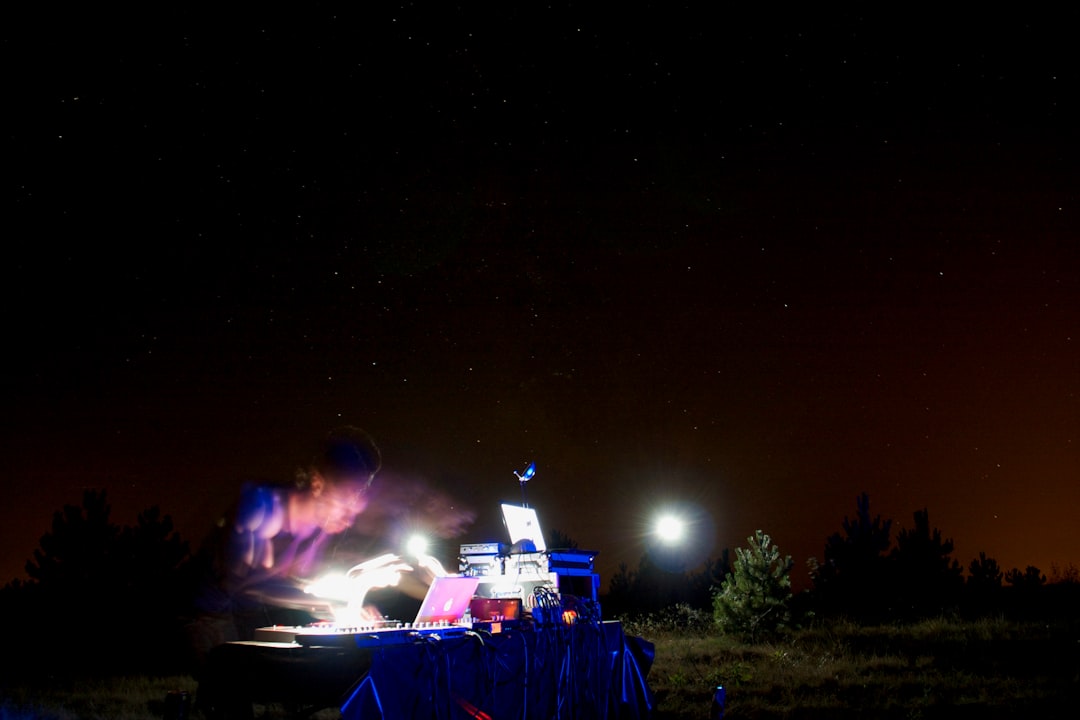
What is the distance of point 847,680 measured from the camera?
9.04 meters

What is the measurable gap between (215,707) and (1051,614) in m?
15.0

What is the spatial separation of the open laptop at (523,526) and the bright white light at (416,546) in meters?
0.58

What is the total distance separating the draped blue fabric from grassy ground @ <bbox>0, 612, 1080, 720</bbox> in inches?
128

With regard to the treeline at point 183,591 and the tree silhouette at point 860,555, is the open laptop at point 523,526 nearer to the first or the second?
the treeline at point 183,591

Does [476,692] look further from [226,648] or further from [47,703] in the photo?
[47,703]

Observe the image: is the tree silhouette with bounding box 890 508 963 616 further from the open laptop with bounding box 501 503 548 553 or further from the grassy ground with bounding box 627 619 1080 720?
the open laptop with bounding box 501 503 548 553

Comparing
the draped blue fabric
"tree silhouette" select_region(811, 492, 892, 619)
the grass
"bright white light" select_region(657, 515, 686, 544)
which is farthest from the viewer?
"tree silhouette" select_region(811, 492, 892, 619)

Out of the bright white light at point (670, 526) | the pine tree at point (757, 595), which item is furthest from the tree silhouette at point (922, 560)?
the bright white light at point (670, 526)

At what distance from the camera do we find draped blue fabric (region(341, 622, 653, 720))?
10.7 ft

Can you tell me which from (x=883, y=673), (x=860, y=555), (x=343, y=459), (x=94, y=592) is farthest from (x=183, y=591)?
(x=860, y=555)

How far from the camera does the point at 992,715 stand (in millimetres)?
7207

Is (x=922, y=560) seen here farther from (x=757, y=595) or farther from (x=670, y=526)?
(x=670, y=526)

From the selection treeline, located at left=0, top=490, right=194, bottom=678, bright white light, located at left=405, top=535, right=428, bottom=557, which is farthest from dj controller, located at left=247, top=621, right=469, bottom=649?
treeline, located at left=0, top=490, right=194, bottom=678

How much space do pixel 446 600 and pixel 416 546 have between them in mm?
681
